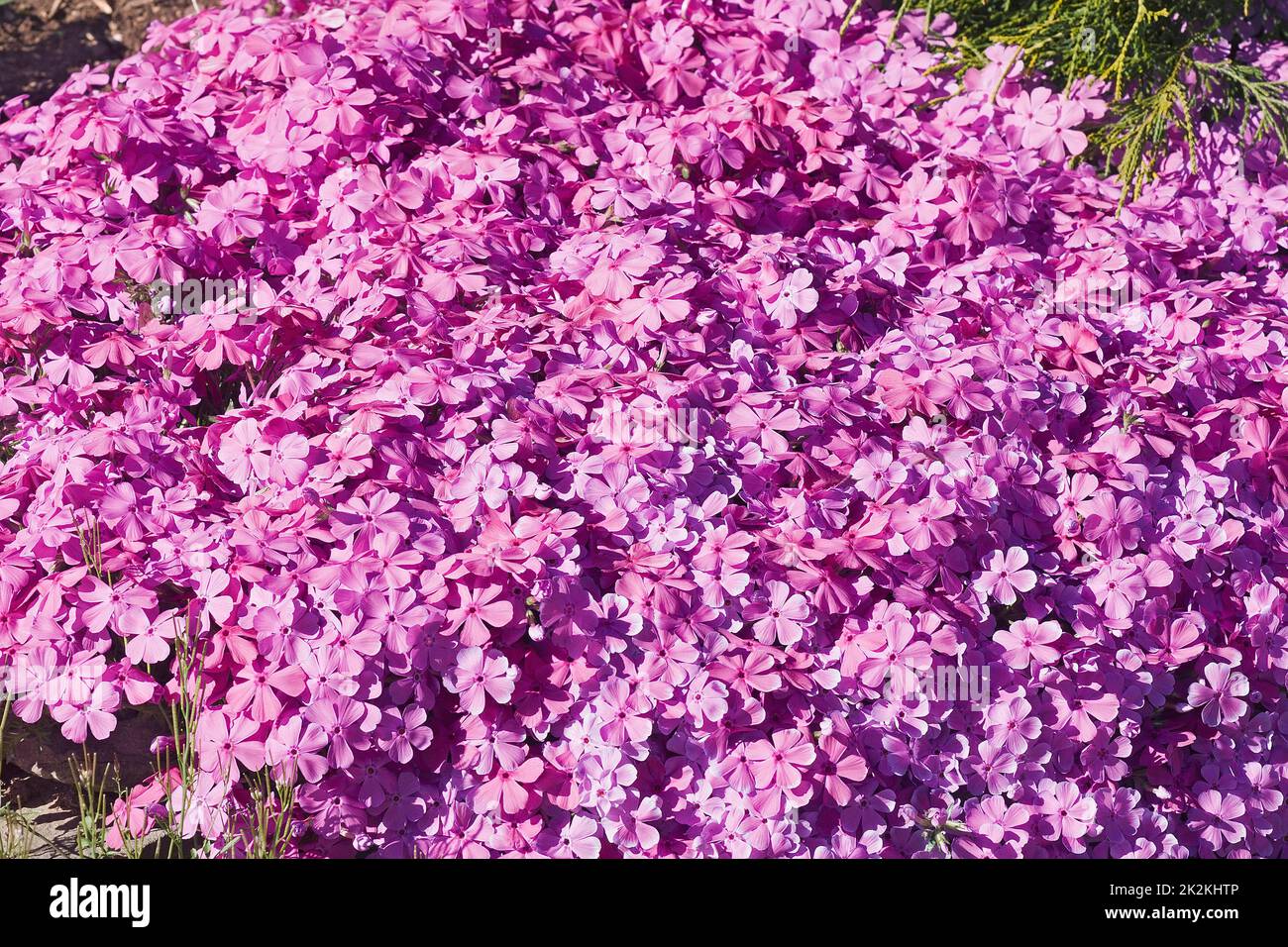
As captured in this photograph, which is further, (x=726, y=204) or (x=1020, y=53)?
(x=1020, y=53)

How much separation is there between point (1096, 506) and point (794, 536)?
579 mm

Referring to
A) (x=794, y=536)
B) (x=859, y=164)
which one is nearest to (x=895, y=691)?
(x=794, y=536)

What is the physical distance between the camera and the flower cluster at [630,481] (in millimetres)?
2070

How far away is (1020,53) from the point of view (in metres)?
3.25

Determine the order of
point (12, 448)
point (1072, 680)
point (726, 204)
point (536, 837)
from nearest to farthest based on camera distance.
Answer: point (536, 837)
point (1072, 680)
point (12, 448)
point (726, 204)

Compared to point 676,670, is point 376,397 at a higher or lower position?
higher

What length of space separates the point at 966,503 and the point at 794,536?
0.32 metres

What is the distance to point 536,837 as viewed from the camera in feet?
6.73

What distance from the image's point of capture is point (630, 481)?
2189mm

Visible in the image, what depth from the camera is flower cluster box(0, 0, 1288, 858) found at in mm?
2070

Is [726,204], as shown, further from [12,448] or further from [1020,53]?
[12,448]

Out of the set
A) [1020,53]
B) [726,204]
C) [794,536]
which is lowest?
[794,536]

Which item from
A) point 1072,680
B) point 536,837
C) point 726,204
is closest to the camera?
point 536,837

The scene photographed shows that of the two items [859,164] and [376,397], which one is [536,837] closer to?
[376,397]
